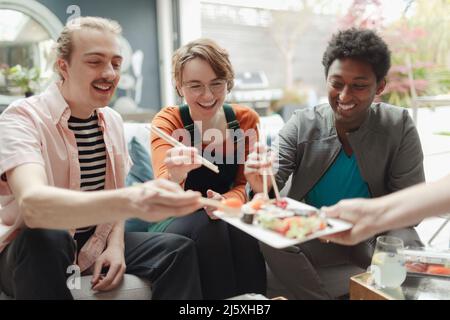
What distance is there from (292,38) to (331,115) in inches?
49.1

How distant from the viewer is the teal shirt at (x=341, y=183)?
1661mm

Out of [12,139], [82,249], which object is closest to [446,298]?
[82,249]

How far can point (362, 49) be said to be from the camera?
1.57 meters

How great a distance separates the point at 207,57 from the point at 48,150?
0.68m

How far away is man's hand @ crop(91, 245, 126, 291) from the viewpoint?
135 centimetres

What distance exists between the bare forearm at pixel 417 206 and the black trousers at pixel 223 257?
653mm

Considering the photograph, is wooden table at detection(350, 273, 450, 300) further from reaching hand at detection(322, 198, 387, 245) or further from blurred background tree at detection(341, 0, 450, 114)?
blurred background tree at detection(341, 0, 450, 114)

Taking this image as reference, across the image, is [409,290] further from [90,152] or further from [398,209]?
[90,152]

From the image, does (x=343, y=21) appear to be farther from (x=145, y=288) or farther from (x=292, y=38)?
(x=145, y=288)

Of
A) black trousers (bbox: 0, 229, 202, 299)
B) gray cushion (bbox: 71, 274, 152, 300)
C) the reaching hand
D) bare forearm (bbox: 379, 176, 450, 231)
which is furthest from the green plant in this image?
bare forearm (bbox: 379, 176, 450, 231)

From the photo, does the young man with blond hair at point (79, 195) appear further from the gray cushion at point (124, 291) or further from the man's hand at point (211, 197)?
the man's hand at point (211, 197)

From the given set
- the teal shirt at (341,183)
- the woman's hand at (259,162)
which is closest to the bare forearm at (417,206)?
the woman's hand at (259,162)

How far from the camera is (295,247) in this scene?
153cm

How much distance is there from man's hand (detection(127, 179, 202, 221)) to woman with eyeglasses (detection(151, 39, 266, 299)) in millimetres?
403
